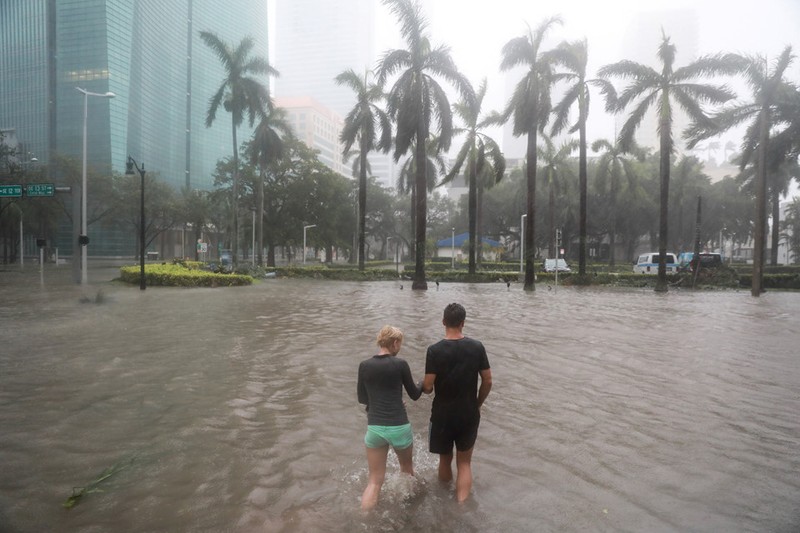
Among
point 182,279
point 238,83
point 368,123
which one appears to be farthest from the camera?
point 238,83

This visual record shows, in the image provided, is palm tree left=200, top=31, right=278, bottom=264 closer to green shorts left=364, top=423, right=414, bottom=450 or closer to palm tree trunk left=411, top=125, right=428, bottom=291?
palm tree trunk left=411, top=125, right=428, bottom=291

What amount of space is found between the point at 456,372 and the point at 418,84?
25461mm

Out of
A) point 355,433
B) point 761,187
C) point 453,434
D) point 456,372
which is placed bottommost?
point 355,433

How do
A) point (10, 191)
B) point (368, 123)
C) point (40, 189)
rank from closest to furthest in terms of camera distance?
point (10, 191) < point (40, 189) < point (368, 123)

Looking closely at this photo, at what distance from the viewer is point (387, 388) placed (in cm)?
423

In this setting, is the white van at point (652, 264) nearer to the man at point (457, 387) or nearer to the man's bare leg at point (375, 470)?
the man at point (457, 387)

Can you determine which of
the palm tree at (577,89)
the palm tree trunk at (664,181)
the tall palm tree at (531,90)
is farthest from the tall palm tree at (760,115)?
the tall palm tree at (531,90)

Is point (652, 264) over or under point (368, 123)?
under

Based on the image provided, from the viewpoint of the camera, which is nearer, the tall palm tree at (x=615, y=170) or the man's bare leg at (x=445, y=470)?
the man's bare leg at (x=445, y=470)

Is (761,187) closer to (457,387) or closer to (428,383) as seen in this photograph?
(457,387)

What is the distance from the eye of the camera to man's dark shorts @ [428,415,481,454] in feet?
14.3

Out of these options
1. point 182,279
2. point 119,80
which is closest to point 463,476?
point 182,279

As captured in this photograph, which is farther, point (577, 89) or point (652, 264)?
point (652, 264)

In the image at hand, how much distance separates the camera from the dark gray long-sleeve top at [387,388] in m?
4.22
